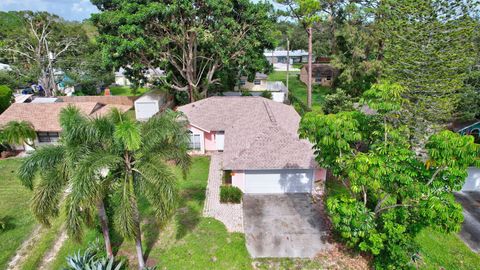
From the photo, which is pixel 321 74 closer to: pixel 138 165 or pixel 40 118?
pixel 40 118

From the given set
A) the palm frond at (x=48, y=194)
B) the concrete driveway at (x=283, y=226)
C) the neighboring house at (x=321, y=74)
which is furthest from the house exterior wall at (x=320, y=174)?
the neighboring house at (x=321, y=74)

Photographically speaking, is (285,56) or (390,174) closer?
(390,174)

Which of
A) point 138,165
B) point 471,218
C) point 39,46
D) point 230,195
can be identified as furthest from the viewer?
point 39,46

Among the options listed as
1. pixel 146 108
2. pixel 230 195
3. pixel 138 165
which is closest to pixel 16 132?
pixel 146 108

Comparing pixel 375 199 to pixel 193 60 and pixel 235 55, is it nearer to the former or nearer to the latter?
pixel 235 55

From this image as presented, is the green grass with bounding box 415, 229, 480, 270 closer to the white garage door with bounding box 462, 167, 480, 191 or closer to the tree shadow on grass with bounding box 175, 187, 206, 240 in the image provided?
the white garage door with bounding box 462, 167, 480, 191

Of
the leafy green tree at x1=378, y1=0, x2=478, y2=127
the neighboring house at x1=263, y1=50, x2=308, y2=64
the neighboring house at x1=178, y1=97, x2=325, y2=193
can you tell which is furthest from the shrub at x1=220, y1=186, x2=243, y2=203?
the neighboring house at x1=263, y1=50, x2=308, y2=64

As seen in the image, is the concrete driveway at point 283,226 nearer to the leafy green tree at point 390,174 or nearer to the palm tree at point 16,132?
the leafy green tree at point 390,174
